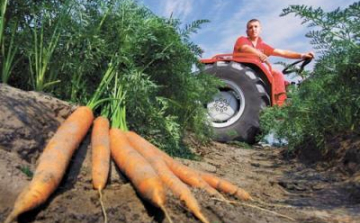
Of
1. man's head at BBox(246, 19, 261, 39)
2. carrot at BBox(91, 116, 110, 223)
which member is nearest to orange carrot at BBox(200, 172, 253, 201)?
carrot at BBox(91, 116, 110, 223)

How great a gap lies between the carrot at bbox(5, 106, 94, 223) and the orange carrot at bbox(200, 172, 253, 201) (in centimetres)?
83

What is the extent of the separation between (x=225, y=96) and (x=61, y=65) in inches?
147

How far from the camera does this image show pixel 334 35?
3527 mm

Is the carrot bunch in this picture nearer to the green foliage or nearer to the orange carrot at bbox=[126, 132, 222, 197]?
the orange carrot at bbox=[126, 132, 222, 197]

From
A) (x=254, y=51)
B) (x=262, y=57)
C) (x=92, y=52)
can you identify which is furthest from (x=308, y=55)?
(x=92, y=52)

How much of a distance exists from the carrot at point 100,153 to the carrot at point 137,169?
0.06 m

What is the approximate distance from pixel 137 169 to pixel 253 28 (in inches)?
219

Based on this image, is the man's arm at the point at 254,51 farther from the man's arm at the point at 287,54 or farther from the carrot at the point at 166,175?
the carrot at the point at 166,175

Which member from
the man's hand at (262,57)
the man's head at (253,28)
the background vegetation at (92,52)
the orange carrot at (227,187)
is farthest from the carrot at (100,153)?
the man's head at (253,28)

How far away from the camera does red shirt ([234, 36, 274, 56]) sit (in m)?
7.23

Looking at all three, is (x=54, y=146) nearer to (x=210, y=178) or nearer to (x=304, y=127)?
(x=210, y=178)

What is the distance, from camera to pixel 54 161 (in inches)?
91.3

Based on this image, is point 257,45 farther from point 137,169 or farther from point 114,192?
point 114,192

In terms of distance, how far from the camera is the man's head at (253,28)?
7504 mm
